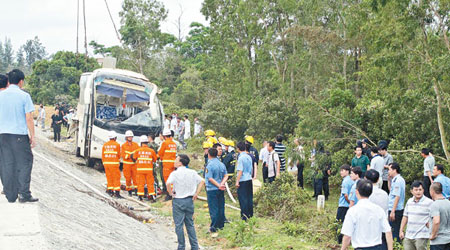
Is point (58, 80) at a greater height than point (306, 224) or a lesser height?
greater

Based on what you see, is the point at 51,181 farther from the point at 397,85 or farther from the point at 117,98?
the point at 397,85

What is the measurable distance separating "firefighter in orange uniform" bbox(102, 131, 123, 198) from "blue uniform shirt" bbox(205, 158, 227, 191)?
3666 mm

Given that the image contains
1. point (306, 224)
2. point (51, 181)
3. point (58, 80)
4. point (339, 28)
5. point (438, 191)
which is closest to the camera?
point (438, 191)

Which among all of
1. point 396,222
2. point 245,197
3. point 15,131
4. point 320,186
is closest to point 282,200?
point 245,197

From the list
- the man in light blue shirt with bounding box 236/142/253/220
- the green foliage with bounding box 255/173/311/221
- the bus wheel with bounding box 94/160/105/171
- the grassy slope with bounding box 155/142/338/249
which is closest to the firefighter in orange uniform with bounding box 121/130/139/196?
the grassy slope with bounding box 155/142/338/249

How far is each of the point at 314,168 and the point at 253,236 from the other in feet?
16.2

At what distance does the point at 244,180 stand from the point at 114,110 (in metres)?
8.74

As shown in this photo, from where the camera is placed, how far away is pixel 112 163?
13.0 metres

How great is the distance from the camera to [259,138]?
80.7 feet

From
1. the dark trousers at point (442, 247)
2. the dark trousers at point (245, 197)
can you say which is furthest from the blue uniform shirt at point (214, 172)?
the dark trousers at point (442, 247)

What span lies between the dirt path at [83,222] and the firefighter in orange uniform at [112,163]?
0.62 m

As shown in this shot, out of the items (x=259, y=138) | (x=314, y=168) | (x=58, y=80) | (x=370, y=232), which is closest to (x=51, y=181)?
(x=314, y=168)

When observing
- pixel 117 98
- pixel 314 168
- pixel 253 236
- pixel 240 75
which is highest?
pixel 240 75

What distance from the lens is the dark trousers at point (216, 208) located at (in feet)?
34.2
